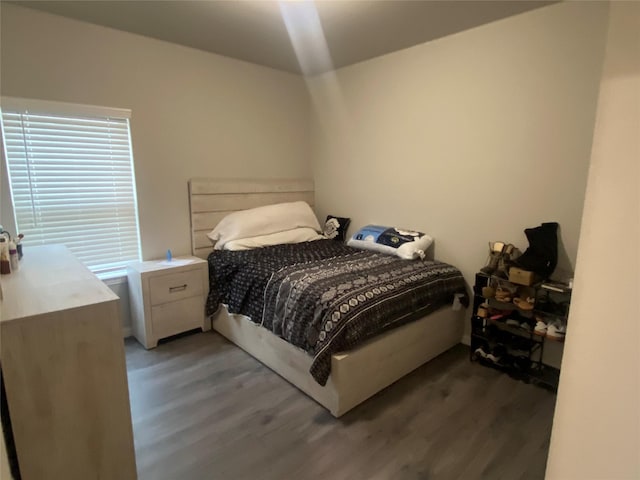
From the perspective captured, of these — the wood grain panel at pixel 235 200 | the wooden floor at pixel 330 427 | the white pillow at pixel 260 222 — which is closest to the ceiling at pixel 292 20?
the wood grain panel at pixel 235 200

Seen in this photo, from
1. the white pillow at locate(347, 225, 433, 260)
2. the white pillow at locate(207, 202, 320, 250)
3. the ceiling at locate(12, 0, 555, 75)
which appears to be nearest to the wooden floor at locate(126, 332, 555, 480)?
the white pillow at locate(347, 225, 433, 260)

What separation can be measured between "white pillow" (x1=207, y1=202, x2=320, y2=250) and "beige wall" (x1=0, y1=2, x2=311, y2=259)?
319 mm

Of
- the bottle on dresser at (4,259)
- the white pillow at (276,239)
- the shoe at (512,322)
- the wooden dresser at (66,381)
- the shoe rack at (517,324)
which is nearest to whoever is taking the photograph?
the wooden dresser at (66,381)

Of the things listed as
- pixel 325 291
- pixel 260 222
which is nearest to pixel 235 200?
pixel 260 222

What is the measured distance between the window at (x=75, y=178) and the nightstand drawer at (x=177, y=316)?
0.54 meters

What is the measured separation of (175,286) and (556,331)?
2.64m

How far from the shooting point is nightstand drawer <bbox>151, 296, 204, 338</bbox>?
268 centimetres

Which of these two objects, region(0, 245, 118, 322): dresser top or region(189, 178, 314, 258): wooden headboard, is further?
region(189, 178, 314, 258): wooden headboard

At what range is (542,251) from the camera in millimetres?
2195

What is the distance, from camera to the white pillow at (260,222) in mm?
3139

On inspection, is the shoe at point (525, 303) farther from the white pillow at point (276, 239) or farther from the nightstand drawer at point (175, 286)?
the nightstand drawer at point (175, 286)

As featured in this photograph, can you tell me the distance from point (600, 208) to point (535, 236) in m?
1.87

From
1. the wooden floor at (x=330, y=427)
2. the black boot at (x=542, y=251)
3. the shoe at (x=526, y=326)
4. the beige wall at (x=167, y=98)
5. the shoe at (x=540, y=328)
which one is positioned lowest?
the wooden floor at (x=330, y=427)

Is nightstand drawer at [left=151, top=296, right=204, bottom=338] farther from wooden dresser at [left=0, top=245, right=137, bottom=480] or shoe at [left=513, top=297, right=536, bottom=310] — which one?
shoe at [left=513, top=297, right=536, bottom=310]
